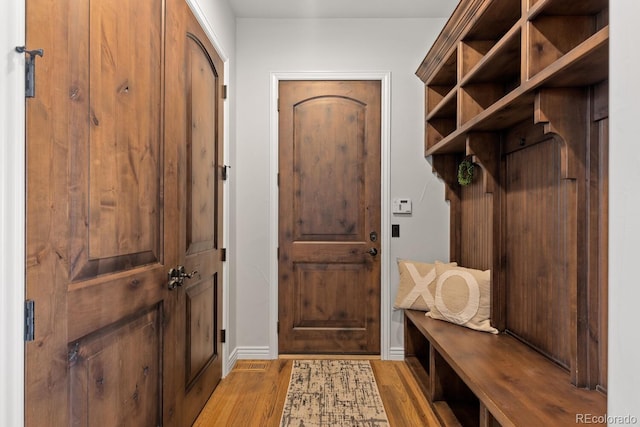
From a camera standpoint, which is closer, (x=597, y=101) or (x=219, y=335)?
(x=597, y=101)

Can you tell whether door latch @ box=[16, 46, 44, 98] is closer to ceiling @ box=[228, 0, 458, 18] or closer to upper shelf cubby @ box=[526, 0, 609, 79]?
upper shelf cubby @ box=[526, 0, 609, 79]

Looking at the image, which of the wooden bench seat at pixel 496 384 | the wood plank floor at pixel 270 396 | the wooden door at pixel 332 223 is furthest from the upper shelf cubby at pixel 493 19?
the wood plank floor at pixel 270 396

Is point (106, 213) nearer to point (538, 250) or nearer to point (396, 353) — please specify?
point (538, 250)

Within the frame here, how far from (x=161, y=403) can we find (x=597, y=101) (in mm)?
2149

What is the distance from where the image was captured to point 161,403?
67.3 inches

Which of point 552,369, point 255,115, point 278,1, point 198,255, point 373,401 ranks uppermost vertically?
point 278,1

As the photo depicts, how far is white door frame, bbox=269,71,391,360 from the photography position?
314 cm

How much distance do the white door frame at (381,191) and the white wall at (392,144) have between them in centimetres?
3

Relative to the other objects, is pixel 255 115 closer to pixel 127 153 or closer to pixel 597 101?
pixel 127 153

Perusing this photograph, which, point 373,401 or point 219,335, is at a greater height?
point 219,335

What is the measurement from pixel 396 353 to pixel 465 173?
1.48 m

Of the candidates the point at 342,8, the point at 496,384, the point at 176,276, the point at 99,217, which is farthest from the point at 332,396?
the point at 342,8
